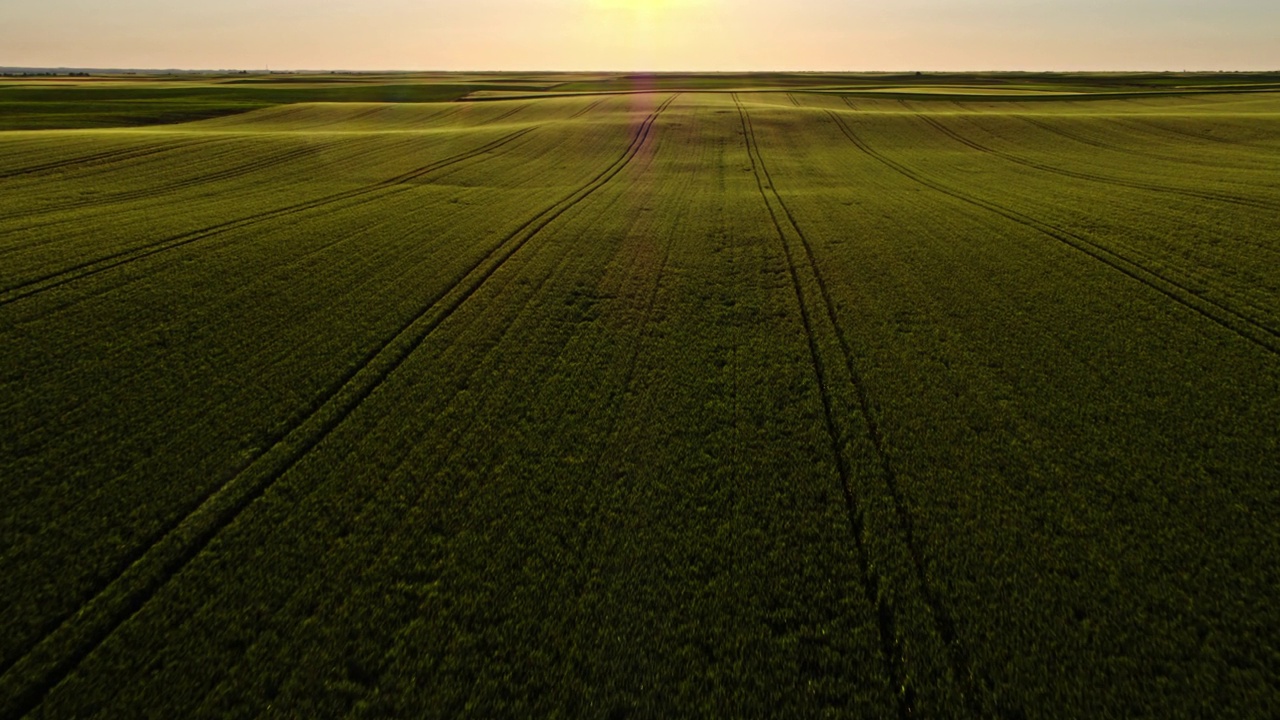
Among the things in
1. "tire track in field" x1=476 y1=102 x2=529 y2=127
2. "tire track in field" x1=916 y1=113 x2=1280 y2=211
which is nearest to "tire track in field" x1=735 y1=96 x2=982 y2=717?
"tire track in field" x1=916 y1=113 x2=1280 y2=211

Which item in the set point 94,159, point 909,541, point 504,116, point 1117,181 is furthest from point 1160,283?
point 504,116

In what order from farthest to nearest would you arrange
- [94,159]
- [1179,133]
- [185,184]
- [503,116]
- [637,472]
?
[503,116] < [1179,133] < [94,159] < [185,184] < [637,472]

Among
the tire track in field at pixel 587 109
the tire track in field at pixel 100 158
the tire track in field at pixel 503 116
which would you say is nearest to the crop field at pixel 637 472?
the tire track in field at pixel 100 158

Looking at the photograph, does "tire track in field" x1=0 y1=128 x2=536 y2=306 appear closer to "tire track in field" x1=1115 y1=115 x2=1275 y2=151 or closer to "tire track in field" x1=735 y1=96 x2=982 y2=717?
"tire track in field" x1=735 y1=96 x2=982 y2=717

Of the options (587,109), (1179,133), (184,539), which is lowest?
(184,539)

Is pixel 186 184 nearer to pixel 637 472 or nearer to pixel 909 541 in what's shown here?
pixel 637 472

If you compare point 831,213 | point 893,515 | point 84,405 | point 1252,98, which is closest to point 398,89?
point 831,213

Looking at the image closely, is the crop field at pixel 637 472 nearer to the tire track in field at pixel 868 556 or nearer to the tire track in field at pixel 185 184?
the tire track in field at pixel 868 556

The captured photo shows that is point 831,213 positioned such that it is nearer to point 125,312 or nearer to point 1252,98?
point 125,312
